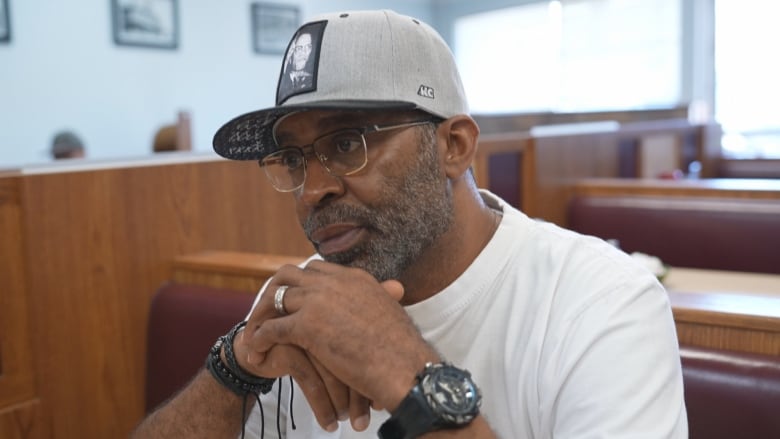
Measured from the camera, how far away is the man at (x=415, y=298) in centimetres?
86

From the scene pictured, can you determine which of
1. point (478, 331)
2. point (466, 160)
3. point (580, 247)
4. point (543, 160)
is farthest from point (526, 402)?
point (543, 160)

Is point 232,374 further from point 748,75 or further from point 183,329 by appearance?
point 748,75

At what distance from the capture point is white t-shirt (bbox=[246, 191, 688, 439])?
2.77ft

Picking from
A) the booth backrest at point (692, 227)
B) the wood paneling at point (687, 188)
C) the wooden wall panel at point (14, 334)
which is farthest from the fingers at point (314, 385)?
the wood paneling at point (687, 188)

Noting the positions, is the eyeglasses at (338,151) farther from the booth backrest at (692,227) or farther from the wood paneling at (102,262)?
the booth backrest at (692,227)

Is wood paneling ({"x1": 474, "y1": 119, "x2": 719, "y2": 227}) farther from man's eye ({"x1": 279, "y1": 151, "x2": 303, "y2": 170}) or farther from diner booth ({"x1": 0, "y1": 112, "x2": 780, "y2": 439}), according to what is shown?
man's eye ({"x1": 279, "y1": 151, "x2": 303, "y2": 170})

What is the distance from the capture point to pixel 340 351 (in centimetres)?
88

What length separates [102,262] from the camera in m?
1.66

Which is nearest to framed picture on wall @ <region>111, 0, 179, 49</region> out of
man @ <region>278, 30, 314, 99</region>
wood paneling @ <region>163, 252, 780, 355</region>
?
wood paneling @ <region>163, 252, 780, 355</region>

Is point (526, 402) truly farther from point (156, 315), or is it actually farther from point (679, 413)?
point (156, 315)

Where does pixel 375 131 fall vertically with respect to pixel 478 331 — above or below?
above

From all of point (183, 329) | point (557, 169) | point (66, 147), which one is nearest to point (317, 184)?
point (183, 329)

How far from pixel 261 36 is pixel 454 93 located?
653cm

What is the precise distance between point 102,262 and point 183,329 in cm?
24
